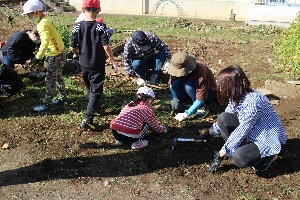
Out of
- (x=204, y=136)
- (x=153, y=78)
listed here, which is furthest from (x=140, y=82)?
(x=204, y=136)

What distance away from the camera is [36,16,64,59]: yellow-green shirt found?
476cm

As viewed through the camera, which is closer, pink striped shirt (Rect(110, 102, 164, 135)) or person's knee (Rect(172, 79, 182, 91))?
pink striped shirt (Rect(110, 102, 164, 135))

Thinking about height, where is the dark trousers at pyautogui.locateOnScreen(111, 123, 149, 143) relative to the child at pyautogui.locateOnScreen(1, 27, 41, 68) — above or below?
below

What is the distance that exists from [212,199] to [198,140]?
103cm

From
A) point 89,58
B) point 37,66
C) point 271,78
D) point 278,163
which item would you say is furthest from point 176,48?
point 278,163

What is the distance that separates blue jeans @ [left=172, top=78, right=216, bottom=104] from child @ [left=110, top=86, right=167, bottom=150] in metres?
0.88

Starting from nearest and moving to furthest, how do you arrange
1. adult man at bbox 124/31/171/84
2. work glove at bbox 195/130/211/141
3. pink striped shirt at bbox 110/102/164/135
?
pink striped shirt at bbox 110/102/164/135 → work glove at bbox 195/130/211/141 → adult man at bbox 124/31/171/84

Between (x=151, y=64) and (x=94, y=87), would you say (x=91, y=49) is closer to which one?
(x=94, y=87)

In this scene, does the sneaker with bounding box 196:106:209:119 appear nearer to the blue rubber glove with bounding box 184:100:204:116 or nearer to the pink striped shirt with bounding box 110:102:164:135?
the blue rubber glove with bounding box 184:100:204:116

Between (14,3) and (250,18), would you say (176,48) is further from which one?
(14,3)

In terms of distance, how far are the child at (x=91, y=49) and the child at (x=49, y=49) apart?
394mm

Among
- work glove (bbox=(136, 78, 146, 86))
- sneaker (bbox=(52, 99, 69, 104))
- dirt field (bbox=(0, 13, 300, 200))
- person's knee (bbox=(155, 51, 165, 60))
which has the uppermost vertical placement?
person's knee (bbox=(155, 51, 165, 60))

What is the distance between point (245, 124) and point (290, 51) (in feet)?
14.7

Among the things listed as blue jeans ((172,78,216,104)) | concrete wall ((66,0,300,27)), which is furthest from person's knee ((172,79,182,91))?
concrete wall ((66,0,300,27))
